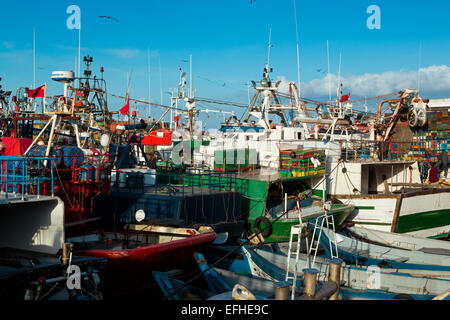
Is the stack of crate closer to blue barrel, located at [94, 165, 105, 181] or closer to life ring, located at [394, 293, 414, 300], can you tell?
blue barrel, located at [94, 165, 105, 181]

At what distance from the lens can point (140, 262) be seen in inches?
470

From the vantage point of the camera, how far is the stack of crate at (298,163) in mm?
20484

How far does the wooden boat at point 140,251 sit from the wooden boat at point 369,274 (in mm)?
1970

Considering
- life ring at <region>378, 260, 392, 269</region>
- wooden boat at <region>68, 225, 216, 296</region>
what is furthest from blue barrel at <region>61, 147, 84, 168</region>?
life ring at <region>378, 260, 392, 269</region>

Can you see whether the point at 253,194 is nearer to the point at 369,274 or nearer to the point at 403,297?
the point at 369,274

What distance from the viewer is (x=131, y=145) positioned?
2281 cm

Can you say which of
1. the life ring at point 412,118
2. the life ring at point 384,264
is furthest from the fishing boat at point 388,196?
the life ring at point 384,264

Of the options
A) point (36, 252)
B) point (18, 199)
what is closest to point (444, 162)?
point (36, 252)

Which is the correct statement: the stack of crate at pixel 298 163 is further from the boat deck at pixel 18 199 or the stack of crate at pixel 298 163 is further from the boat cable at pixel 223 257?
the boat deck at pixel 18 199

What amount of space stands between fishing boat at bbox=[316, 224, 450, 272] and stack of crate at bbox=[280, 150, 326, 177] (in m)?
3.55

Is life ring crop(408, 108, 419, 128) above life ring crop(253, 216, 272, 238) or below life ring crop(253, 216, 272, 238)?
above

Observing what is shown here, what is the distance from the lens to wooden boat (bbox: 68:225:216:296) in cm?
1168

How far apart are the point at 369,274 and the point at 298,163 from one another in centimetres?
758
